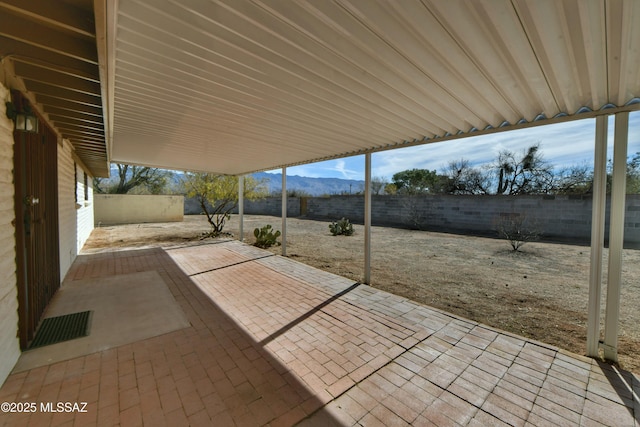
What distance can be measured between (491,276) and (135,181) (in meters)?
23.8

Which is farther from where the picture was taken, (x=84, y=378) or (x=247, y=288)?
(x=247, y=288)

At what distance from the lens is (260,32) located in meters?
1.63

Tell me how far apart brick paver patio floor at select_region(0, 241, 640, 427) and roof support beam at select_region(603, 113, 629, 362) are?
1.02ft

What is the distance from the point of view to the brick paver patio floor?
177 cm

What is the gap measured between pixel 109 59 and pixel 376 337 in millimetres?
3264

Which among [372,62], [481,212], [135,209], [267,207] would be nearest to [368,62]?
[372,62]

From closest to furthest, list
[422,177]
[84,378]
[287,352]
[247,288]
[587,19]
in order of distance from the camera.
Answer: [587,19] → [84,378] → [287,352] → [247,288] → [422,177]

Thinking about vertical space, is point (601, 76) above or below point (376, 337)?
above

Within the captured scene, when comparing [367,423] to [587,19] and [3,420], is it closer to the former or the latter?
[3,420]

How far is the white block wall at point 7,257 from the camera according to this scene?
2018mm

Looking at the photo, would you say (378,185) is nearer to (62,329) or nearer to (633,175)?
(633,175)

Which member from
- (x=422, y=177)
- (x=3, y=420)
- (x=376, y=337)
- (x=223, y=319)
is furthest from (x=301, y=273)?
(x=422, y=177)

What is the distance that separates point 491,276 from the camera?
509 centimetres

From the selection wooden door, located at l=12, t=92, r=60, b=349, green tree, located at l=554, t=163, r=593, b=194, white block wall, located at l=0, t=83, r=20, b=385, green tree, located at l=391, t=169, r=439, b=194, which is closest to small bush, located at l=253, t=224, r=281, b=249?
wooden door, located at l=12, t=92, r=60, b=349
